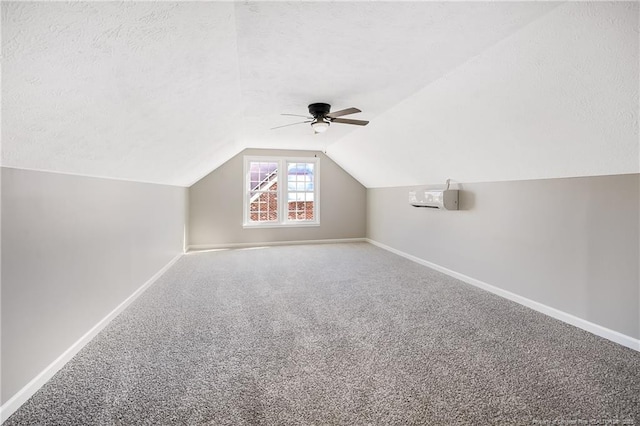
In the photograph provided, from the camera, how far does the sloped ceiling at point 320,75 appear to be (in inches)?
48.8

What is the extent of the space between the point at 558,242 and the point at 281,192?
197 inches

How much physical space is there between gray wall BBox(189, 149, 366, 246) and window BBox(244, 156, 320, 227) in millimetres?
138

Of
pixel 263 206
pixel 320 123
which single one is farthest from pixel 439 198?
pixel 263 206

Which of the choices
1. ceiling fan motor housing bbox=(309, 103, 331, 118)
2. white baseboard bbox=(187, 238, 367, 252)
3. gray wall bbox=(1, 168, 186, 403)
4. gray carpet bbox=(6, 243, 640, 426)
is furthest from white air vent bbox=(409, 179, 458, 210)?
gray wall bbox=(1, 168, 186, 403)

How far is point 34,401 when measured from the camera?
1.59 m

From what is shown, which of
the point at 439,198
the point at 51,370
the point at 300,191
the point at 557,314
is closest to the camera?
the point at 51,370

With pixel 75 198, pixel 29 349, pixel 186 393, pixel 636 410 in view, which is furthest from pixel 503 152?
pixel 29 349

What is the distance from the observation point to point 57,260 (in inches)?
74.5

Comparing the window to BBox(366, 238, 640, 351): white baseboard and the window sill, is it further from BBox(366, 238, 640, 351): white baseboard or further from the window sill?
BBox(366, 238, 640, 351): white baseboard

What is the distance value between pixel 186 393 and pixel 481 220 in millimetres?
3526

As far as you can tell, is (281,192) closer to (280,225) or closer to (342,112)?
(280,225)

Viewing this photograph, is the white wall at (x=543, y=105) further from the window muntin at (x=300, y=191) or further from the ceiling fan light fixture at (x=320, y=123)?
the window muntin at (x=300, y=191)

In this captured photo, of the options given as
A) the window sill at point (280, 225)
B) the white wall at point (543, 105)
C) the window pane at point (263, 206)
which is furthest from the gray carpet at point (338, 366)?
the window pane at point (263, 206)

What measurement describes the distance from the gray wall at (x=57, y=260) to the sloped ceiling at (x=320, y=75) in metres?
0.17
